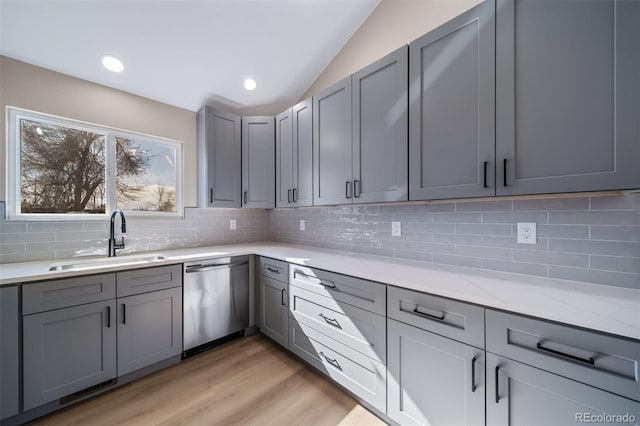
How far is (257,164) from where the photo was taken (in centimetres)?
275

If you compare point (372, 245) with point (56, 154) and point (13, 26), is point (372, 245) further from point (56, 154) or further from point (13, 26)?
point (13, 26)

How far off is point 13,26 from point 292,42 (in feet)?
6.48

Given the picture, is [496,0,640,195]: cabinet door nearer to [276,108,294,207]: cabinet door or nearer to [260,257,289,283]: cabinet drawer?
[260,257,289,283]: cabinet drawer

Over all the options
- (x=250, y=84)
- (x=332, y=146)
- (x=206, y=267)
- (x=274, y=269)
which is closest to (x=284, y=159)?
(x=332, y=146)

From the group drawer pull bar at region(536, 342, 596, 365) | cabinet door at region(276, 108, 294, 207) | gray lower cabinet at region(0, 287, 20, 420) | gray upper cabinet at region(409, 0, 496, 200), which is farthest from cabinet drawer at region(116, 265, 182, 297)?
drawer pull bar at region(536, 342, 596, 365)

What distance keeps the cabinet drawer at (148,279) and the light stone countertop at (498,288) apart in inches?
2.1

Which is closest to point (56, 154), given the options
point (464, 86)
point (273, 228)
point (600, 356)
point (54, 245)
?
point (54, 245)

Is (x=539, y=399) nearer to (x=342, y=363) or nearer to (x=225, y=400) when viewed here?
(x=342, y=363)

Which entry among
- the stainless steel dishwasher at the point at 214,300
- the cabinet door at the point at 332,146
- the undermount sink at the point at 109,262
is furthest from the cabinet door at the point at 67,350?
the cabinet door at the point at 332,146

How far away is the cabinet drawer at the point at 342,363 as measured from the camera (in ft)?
4.62

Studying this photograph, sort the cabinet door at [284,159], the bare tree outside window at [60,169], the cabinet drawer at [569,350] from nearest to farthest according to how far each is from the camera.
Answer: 1. the cabinet drawer at [569,350]
2. the bare tree outside window at [60,169]
3. the cabinet door at [284,159]

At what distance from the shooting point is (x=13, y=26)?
158 cm

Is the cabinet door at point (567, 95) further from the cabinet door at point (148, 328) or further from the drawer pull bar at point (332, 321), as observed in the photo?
the cabinet door at point (148, 328)

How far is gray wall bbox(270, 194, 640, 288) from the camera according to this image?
113 centimetres
